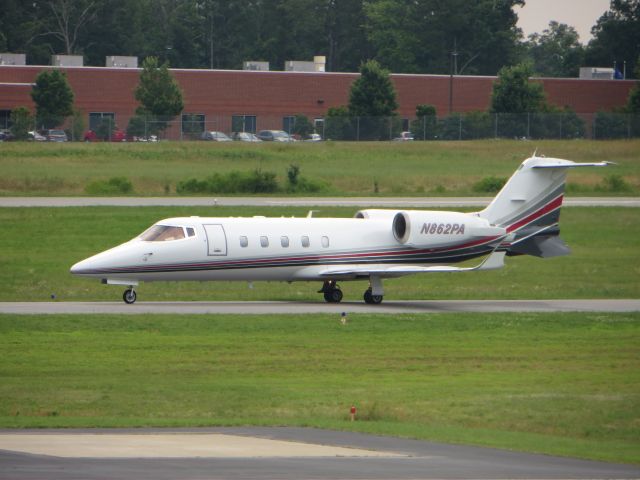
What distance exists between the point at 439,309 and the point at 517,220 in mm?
4489

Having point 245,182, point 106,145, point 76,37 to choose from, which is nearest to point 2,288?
point 245,182

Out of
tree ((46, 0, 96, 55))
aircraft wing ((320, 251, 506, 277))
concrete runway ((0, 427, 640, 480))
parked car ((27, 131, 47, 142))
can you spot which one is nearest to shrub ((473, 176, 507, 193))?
aircraft wing ((320, 251, 506, 277))

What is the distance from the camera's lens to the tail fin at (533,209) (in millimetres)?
36938

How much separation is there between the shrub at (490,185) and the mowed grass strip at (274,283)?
8.27 m

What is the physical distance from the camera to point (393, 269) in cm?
3462

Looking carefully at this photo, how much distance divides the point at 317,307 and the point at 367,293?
79.4 inches

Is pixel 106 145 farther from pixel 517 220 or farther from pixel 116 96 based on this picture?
pixel 517 220

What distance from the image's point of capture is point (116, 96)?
9744cm

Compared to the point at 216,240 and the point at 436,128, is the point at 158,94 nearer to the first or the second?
the point at 436,128

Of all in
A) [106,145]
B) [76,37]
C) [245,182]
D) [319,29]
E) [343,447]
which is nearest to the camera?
[343,447]

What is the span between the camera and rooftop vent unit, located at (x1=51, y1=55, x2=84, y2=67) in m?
102

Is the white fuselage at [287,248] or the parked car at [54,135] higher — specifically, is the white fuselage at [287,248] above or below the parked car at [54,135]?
below

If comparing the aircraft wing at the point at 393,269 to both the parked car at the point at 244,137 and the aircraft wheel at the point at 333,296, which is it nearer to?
the aircraft wheel at the point at 333,296

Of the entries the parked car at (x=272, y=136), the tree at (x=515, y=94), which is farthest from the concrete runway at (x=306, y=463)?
the tree at (x=515, y=94)
